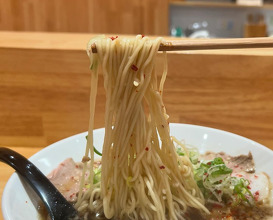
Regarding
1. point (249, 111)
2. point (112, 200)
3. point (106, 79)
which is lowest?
point (112, 200)

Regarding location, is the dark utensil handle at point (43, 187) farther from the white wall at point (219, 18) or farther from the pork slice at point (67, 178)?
the white wall at point (219, 18)

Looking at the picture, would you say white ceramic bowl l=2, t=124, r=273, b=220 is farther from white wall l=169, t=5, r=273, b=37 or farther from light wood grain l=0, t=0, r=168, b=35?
white wall l=169, t=5, r=273, b=37

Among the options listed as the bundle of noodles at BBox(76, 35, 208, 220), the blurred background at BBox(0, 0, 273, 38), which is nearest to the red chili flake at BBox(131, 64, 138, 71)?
the bundle of noodles at BBox(76, 35, 208, 220)

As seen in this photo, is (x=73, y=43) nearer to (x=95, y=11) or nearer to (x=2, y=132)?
(x=2, y=132)

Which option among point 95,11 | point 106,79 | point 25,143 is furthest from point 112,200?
point 95,11

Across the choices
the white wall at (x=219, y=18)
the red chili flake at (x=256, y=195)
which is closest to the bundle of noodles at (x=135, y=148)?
the red chili flake at (x=256, y=195)

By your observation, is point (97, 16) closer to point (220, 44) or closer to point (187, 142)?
point (187, 142)
